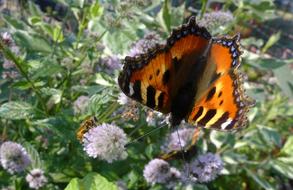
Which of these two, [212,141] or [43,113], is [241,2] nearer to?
[212,141]

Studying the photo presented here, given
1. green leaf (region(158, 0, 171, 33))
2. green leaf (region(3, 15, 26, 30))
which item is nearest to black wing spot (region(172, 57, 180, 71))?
green leaf (region(158, 0, 171, 33))

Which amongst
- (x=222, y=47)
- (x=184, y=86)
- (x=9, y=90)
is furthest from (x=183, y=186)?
(x=9, y=90)

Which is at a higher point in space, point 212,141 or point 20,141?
point 20,141

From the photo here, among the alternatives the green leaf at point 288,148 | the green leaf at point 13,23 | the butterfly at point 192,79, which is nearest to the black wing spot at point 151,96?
the butterfly at point 192,79

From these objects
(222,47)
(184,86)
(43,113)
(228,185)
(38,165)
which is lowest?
(228,185)

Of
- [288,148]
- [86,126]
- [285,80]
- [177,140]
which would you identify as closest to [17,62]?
[86,126]

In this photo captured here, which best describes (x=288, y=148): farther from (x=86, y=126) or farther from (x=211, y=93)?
(x=86, y=126)
